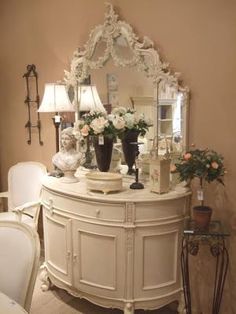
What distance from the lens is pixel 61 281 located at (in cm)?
261

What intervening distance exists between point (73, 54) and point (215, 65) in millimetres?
1292

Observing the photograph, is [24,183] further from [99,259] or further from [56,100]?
[99,259]

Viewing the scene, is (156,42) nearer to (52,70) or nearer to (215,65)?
(215,65)

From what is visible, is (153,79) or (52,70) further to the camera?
(52,70)

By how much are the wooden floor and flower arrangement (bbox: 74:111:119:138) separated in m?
1.36

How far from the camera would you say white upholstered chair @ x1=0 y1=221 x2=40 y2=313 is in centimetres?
155

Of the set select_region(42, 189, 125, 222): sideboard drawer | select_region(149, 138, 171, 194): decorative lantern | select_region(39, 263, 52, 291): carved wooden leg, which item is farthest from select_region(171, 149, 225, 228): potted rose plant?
select_region(39, 263, 52, 291): carved wooden leg

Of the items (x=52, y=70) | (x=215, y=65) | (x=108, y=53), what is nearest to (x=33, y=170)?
(x=52, y=70)

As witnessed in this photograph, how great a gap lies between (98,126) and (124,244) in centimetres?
87

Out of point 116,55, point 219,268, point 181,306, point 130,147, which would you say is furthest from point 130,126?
point 181,306

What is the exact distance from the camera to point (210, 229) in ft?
6.95

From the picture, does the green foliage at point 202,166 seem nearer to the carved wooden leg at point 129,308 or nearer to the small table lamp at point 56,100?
the carved wooden leg at point 129,308

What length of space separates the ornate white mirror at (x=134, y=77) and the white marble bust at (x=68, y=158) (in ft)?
1.41

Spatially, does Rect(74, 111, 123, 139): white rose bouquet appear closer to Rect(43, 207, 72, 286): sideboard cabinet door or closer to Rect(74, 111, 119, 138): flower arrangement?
Rect(74, 111, 119, 138): flower arrangement
